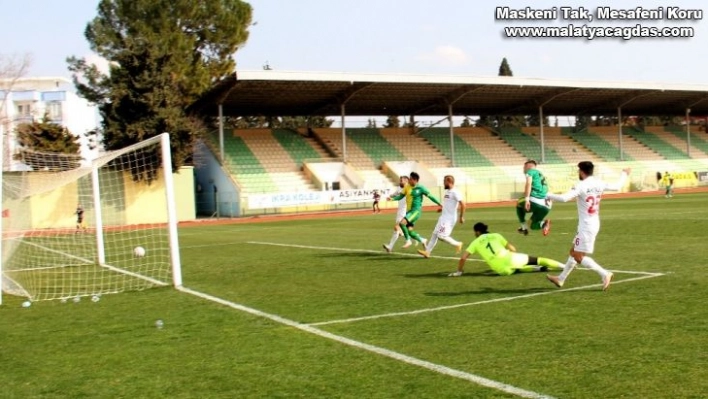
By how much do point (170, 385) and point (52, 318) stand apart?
14.7ft

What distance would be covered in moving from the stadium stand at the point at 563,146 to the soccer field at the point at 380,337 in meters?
48.7

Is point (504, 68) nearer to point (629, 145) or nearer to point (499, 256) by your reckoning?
point (629, 145)

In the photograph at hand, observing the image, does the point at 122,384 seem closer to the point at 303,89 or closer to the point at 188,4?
the point at 303,89

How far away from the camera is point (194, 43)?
155 ft

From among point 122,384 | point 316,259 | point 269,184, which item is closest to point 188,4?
point 269,184

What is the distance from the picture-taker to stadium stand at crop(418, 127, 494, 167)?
184ft

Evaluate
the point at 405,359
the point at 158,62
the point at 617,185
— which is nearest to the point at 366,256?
the point at 617,185

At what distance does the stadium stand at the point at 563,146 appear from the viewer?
60406mm

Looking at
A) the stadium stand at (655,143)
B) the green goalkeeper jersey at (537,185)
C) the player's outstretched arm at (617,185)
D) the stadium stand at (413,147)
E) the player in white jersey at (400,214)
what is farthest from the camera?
the stadium stand at (655,143)

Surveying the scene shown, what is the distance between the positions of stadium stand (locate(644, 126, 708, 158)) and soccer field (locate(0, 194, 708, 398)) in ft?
194

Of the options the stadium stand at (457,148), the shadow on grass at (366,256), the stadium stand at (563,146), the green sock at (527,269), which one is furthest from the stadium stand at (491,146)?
the green sock at (527,269)

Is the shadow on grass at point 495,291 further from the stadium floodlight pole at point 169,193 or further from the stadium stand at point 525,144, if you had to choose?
the stadium stand at point 525,144

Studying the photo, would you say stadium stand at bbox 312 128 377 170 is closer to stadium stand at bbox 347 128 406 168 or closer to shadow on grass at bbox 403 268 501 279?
stadium stand at bbox 347 128 406 168

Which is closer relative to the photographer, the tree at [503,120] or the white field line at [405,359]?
the white field line at [405,359]
